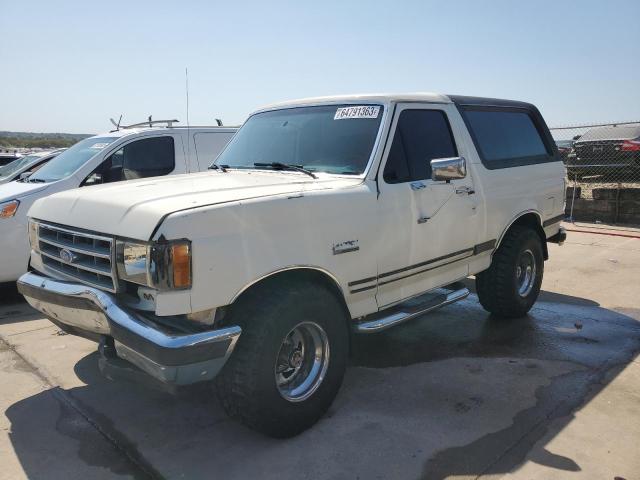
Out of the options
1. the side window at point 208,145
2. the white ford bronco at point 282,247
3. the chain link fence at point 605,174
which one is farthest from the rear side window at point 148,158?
the chain link fence at point 605,174

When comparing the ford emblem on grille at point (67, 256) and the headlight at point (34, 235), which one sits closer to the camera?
the ford emblem on grille at point (67, 256)

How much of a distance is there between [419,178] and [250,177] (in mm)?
1222

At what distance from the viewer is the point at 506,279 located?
5.08 m

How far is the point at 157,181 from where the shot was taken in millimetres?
3787

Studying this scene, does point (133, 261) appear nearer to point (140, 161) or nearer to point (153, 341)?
point (153, 341)

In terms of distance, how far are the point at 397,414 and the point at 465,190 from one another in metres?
1.87

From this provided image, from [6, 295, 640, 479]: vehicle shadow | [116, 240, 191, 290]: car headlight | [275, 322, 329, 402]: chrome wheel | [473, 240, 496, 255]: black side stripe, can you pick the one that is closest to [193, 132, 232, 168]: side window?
[6, 295, 640, 479]: vehicle shadow

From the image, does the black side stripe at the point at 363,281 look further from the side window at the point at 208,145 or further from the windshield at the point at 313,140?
the side window at the point at 208,145

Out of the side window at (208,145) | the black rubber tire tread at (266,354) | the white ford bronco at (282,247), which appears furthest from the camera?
the side window at (208,145)

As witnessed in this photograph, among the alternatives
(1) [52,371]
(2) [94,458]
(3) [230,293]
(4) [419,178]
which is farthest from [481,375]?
(1) [52,371]

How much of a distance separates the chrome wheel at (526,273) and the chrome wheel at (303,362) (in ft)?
9.28

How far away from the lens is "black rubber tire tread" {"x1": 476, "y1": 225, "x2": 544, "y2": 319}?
16.6ft

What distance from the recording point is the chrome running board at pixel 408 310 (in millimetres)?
3604

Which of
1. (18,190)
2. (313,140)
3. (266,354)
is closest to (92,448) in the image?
(266,354)
